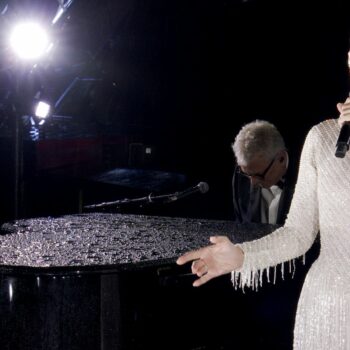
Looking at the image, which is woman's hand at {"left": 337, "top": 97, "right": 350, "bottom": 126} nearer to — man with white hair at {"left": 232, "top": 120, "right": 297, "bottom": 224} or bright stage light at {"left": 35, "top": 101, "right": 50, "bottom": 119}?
man with white hair at {"left": 232, "top": 120, "right": 297, "bottom": 224}

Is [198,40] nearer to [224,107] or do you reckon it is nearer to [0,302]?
[224,107]

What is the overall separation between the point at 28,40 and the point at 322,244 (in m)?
4.45

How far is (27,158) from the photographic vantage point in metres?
6.34

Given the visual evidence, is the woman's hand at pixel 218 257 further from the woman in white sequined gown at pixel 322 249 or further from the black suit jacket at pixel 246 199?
the black suit jacket at pixel 246 199

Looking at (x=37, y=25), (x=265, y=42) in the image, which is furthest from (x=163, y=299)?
(x=37, y=25)

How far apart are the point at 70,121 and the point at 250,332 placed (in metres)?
6.23

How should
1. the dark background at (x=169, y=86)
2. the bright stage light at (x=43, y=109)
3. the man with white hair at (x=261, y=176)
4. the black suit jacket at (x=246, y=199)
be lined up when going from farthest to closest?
the bright stage light at (x=43, y=109) → the dark background at (x=169, y=86) → the black suit jacket at (x=246, y=199) → the man with white hair at (x=261, y=176)

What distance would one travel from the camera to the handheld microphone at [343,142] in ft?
3.80

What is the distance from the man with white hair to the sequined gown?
1.74 metres

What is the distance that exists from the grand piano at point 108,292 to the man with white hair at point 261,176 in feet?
2.27

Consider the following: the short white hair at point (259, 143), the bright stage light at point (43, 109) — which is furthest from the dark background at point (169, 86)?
the short white hair at point (259, 143)

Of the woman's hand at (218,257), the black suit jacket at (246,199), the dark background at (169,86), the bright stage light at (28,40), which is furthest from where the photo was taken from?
the bright stage light at (28,40)

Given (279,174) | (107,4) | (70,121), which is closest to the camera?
(279,174)

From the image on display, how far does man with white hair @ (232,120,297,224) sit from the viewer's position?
3.15 m
